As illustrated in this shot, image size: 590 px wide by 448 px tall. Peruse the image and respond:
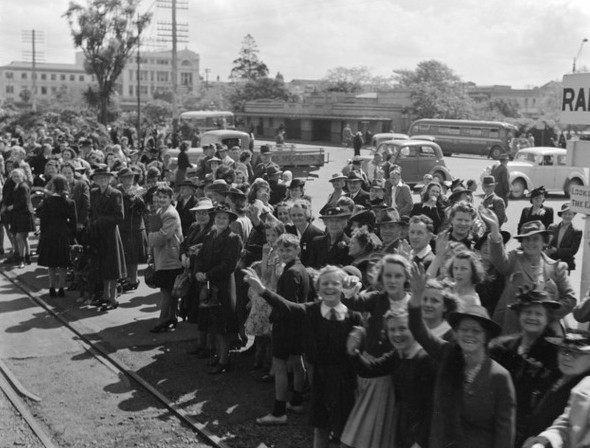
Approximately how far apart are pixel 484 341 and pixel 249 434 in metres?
2.93

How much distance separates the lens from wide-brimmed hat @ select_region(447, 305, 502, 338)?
14.5 ft

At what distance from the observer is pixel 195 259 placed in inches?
342

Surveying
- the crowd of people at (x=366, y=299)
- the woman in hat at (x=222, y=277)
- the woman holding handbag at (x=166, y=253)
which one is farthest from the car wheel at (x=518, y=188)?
the woman in hat at (x=222, y=277)

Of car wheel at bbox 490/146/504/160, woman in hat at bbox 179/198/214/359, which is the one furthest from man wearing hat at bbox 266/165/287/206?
car wheel at bbox 490/146/504/160

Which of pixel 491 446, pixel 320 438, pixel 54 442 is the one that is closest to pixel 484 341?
pixel 491 446

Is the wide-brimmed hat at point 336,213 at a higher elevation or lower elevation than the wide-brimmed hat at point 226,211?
higher

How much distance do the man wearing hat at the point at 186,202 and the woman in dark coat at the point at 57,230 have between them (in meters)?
1.74

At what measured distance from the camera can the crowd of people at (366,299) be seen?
4.43 m

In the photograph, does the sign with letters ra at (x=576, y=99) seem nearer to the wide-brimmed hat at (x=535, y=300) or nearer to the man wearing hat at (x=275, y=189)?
the wide-brimmed hat at (x=535, y=300)

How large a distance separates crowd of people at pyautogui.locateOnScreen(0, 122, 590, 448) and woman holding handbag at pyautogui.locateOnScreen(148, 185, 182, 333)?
19mm

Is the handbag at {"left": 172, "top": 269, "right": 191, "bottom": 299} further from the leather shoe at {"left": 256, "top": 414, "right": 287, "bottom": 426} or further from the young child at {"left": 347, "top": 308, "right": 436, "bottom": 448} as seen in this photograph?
the young child at {"left": 347, "top": 308, "right": 436, "bottom": 448}

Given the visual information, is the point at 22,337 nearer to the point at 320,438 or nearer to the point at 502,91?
the point at 320,438

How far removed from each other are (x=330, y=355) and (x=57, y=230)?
23.0 feet

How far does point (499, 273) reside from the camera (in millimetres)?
6734
